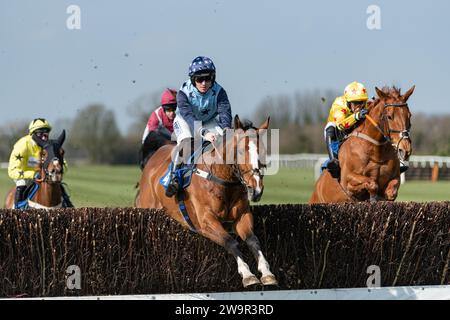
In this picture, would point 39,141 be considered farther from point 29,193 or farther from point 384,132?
point 384,132

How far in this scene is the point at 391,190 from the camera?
10305 mm

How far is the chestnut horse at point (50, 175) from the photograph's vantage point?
1075 centimetres

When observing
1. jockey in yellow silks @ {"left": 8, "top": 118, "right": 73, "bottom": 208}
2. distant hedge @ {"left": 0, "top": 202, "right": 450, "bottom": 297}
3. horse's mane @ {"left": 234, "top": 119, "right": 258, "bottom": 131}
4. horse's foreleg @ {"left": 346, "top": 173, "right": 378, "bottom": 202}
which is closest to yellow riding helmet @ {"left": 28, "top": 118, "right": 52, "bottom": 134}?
jockey in yellow silks @ {"left": 8, "top": 118, "right": 73, "bottom": 208}

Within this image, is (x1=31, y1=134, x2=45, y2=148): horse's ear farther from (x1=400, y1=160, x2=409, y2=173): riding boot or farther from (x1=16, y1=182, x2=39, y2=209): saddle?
(x1=400, y1=160, x2=409, y2=173): riding boot

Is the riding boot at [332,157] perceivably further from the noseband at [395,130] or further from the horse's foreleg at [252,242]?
the horse's foreleg at [252,242]

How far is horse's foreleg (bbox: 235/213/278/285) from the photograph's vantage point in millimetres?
6878

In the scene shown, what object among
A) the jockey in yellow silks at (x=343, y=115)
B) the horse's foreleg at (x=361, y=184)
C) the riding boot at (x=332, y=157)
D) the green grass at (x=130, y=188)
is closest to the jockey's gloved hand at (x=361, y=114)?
the jockey in yellow silks at (x=343, y=115)

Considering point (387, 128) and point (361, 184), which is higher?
point (387, 128)

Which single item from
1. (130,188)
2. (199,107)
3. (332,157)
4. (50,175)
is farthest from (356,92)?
(130,188)

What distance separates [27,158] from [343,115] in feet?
13.2
